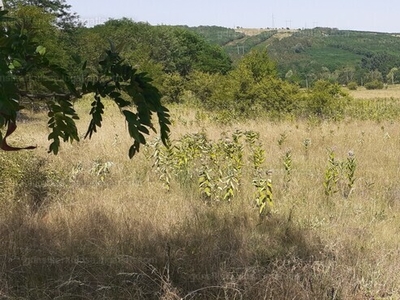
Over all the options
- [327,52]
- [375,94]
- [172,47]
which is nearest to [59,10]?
[172,47]

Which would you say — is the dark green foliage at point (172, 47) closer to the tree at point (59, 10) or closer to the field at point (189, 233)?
the tree at point (59, 10)

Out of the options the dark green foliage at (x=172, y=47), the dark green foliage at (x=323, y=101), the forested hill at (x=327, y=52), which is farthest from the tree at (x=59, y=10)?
the forested hill at (x=327, y=52)

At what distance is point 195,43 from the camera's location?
200 feet

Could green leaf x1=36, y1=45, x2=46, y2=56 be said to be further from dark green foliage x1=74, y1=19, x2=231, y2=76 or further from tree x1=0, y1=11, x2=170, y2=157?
dark green foliage x1=74, y1=19, x2=231, y2=76

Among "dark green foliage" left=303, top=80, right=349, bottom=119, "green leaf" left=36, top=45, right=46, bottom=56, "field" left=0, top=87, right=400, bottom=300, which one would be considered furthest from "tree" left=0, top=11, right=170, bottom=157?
"dark green foliage" left=303, top=80, right=349, bottom=119

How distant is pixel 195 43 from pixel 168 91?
40.5 m

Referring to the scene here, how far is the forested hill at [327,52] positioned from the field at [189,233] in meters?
82.5

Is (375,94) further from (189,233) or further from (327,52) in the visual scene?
(327,52)

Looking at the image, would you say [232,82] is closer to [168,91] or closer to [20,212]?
[168,91]

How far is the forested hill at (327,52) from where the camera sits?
94475 mm

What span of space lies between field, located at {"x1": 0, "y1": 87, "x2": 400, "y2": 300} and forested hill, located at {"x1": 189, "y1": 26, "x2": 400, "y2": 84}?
271 ft

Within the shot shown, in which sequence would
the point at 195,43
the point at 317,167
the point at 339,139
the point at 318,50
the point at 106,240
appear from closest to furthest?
the point at 106,240
the point at 317,167
the point at 339,139
the point at 195,43
the point at 318,50

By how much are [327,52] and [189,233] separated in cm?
15138

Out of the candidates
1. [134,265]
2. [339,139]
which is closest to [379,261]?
[134,265]
